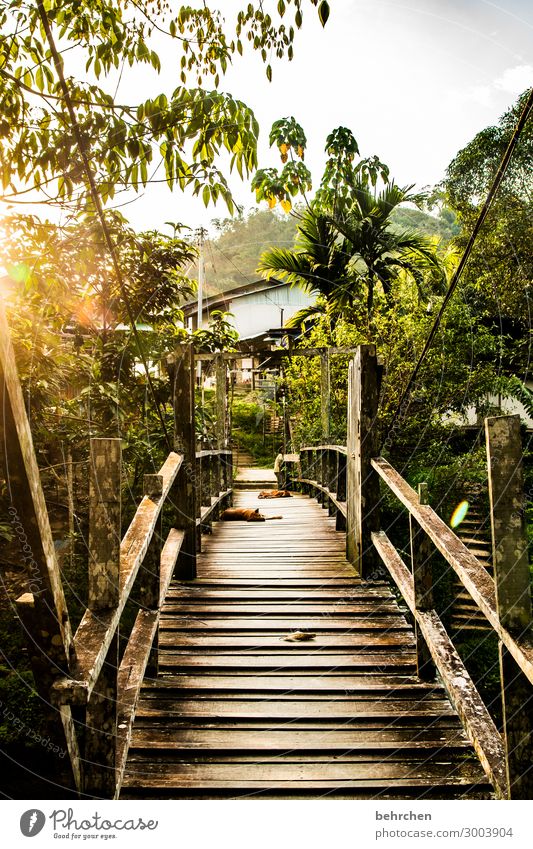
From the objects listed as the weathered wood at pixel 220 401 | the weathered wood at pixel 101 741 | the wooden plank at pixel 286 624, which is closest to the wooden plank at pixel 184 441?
the wooden plank at pixel 286 624

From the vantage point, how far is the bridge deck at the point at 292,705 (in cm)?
239

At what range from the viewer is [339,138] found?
22.5 ft

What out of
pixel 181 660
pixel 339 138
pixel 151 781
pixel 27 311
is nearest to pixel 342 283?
pixel 339 138

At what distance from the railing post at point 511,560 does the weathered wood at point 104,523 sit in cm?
112

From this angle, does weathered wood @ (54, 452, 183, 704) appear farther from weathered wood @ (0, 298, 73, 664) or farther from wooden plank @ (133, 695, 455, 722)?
wooden plank @ (133, 695, 455, 722)

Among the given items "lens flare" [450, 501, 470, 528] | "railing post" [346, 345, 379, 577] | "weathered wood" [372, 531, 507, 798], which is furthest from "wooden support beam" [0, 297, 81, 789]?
"lens flare" [450, 501, 470, 528]

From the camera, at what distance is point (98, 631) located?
76.2 inches

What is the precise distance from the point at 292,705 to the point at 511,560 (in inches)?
57.5

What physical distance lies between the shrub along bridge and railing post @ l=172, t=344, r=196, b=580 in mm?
13

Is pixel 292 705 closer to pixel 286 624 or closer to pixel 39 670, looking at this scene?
pixel 286 624

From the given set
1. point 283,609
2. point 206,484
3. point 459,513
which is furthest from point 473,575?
point 459,513

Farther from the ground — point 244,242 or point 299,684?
point 244,242

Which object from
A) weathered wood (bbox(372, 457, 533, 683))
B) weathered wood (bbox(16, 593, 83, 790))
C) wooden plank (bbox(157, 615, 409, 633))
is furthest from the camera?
wooden plank (bbox(157, 615, 409, 633))

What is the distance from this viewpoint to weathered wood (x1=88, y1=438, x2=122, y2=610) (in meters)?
2.05
